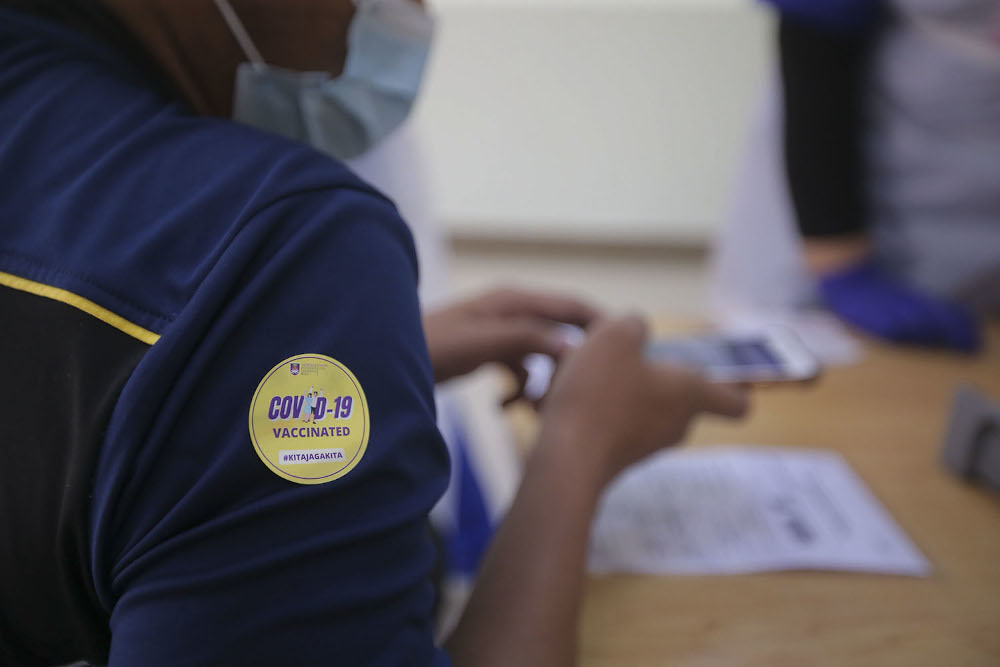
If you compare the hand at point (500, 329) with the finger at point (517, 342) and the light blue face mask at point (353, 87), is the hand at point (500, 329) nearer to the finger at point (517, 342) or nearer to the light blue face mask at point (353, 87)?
the finger at point (517, 342)

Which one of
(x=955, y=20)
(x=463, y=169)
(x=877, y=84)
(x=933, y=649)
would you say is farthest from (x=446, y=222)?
(x=933, y=649)

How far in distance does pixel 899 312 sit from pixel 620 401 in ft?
1.98

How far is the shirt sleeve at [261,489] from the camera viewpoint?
30cm

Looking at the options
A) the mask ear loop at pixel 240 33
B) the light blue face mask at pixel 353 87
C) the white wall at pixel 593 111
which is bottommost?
the white wall at pixel 593 111

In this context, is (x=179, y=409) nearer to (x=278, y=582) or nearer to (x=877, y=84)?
(x=278, y=582)

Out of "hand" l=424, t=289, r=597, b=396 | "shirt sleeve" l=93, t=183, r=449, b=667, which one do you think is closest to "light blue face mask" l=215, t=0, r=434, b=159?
"shirt sleeve" l=93, t=183, r=449, b=667

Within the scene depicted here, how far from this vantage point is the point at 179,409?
0.30 m

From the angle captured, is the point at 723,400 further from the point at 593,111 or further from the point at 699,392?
the point at 593,111

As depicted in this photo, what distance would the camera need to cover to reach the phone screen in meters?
0.75

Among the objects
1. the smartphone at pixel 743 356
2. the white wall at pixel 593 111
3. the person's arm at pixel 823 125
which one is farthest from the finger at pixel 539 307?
the white wall at pixel 593 111

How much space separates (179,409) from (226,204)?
0.31 ft

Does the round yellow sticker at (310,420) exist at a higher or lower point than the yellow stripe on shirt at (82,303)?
lower

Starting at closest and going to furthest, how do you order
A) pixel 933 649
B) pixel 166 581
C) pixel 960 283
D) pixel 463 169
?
pixel 166 581 < pixel 933 649 < pixel 960 283 < pixel 463 169

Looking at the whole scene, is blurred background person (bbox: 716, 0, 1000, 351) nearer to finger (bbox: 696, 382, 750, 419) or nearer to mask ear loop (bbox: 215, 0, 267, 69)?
finger (bbox: 696, 382, 750, 419)
